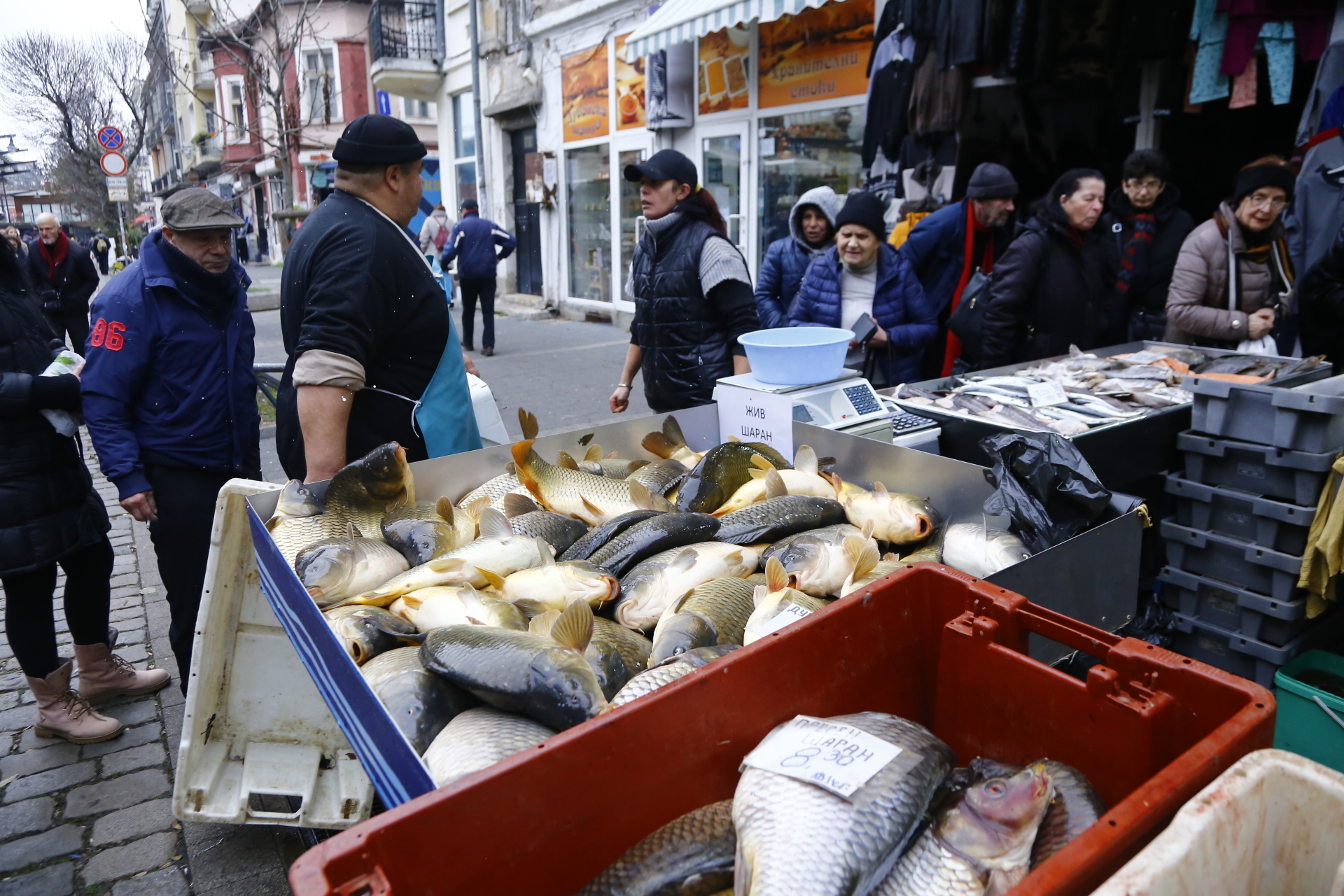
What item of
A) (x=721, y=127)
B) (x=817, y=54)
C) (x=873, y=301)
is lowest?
(x=873, y=301)

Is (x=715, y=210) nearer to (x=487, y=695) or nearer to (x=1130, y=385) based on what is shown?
(x=1130, y=385)

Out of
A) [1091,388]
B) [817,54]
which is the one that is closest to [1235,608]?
[1091,388]

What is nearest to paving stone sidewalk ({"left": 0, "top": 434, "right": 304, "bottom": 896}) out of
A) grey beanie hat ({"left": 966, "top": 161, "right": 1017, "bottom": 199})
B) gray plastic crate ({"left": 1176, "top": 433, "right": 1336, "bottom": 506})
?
gray plastic crate ({"left": 1176, "top": 433, "right": 1336, "bottom": 506})

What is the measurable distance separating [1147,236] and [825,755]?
5127 mm

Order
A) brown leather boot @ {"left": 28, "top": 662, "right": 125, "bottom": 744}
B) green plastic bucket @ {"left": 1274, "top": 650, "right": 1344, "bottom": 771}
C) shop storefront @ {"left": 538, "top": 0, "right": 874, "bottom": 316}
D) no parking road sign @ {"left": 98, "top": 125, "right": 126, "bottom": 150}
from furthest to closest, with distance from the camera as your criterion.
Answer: no parking road sign @ {"left": 98, "top": 125, "right": 126, "bottom": 150}
shop storefront @ {"left": 538, "top": 0, "right": 874, "bottom": 316}
brown leather boot @ {"left": 28, "top": 662, "right": 125, "bottom": 744}
green plastic bucket @ {"left": 1274, "top": 650, "right": 1344, "bottom": 771}

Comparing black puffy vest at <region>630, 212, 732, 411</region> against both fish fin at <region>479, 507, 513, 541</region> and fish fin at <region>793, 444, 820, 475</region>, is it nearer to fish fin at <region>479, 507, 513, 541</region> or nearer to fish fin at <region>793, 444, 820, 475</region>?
fish fin at <region>793, 444, 820, 475</region>

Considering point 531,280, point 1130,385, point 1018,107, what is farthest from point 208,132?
point 1130,385

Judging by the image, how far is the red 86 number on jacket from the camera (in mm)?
2971

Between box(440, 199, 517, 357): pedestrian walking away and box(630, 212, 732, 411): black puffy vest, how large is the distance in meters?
7.08

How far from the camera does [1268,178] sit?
14.5 ft

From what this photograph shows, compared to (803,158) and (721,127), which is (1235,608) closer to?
(803,158)

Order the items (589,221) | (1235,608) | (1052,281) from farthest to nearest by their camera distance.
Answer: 1. (589,221)
2. (1052,281)
3. (1235,608)

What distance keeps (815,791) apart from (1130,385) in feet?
10.2

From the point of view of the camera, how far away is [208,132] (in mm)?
46156
